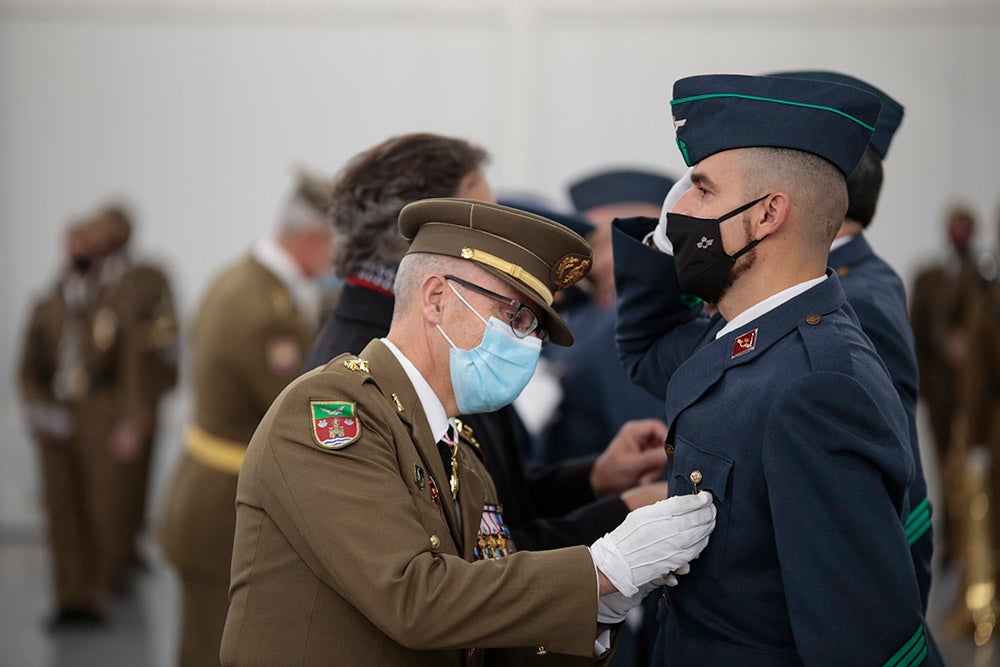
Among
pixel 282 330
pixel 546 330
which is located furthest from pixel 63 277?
pixel 546 330

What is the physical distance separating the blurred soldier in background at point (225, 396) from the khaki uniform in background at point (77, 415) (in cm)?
272

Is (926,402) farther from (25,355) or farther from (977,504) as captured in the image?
(25,355)

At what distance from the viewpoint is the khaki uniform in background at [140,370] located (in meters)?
6.68

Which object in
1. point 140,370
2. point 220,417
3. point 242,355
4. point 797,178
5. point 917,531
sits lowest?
point 140,370

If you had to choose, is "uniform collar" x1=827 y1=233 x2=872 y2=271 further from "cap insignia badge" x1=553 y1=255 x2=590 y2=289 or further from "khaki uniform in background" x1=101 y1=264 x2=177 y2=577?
"khaki uniform in background" x1=101 y1=264 x2=177 y2=577

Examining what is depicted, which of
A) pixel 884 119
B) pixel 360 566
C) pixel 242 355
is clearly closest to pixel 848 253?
pixel 884 119

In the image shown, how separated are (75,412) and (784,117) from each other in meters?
5.58

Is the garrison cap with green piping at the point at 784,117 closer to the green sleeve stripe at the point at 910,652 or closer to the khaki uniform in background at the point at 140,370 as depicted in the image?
the green sleeve stripe at the point at 910,652

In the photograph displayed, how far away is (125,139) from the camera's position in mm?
7852

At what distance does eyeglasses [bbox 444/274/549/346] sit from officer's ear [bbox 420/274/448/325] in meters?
0.02

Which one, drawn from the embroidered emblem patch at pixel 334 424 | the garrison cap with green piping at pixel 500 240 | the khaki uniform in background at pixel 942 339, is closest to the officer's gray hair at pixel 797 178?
the garrison cap with green piping at pixel 500 240

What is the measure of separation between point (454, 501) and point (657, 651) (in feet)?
1.35

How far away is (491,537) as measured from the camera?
2.07 m

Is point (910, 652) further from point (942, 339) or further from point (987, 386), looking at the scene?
point (942, 339)
